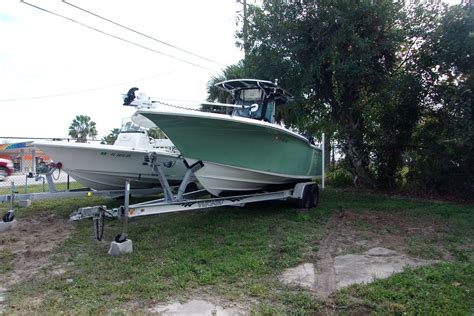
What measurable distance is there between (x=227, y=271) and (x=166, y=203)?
171cm

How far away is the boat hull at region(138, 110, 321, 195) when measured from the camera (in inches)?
223

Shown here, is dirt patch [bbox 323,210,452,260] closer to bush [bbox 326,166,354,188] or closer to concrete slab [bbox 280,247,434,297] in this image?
concrete slab [bbox 280,247,434,297]

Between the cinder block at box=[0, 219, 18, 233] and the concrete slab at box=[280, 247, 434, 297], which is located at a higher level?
the concrete slab at box=[280, 247, 434, 297]

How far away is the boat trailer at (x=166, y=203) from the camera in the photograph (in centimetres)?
512

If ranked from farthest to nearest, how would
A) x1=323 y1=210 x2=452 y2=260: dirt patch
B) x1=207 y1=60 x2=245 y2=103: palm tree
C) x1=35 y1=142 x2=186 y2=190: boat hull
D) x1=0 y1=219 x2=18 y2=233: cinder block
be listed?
x1=207 y1=60 x2=245 y2=103: palm tree → x1=35 y1=142 x2=186 y2=190: boat hull → x1=0 y1=219 x2=18 y2=233: cinder block → x1=323 y1=210 x2=452 y2=260: dirt patch

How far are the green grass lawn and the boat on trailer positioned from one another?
828 millimetres

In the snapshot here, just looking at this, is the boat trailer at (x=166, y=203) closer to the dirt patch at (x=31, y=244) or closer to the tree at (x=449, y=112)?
the dirt patch at (x=31, y=244)

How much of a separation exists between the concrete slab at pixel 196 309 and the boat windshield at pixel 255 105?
191 inches

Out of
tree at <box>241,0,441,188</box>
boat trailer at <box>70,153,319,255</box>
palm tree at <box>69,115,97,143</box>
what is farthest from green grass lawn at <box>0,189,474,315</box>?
palm tree at <box>69,115,97,143</box>

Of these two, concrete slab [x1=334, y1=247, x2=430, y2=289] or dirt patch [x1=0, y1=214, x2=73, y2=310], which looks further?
dirt patch [x1=0, y1=214, x2=73, y2=310]

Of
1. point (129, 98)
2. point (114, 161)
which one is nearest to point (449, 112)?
point (129, 98)

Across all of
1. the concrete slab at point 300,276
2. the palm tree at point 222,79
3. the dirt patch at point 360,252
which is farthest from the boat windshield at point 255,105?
the palm tree at point 222,79

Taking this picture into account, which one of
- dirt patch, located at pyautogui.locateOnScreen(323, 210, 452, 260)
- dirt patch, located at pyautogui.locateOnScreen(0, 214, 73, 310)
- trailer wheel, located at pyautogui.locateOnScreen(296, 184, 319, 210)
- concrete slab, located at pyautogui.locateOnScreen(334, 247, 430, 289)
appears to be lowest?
dirt patch, located at pyautogui.locateOnScreen(0, 214, 73, 310)

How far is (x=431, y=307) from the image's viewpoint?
3346mm
